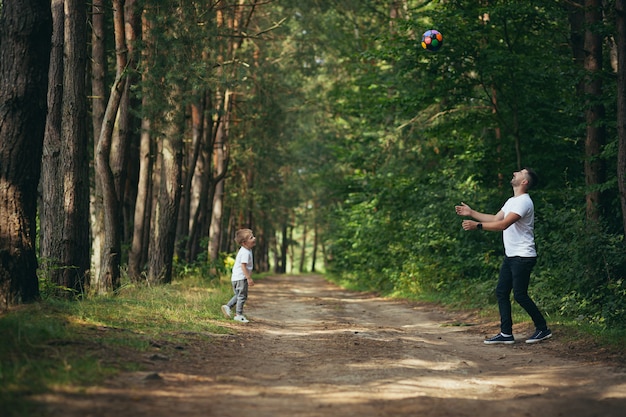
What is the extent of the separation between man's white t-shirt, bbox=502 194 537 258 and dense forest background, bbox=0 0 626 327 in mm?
1863

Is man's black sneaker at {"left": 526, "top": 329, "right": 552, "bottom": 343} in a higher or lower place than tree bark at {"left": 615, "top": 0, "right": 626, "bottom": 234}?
lower

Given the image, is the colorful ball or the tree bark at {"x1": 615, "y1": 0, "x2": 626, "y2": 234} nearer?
the tree bark at {"x1": 615, "y1": 0, "x2": 626, "y2": 234}

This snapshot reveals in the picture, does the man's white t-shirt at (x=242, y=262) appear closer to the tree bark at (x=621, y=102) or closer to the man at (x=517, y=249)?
the man at (x=517, y=249)

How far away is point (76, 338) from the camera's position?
7305mm

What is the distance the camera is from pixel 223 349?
870 centimetres

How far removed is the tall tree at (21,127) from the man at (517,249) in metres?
5.53

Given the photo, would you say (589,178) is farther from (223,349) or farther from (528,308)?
(223,349)

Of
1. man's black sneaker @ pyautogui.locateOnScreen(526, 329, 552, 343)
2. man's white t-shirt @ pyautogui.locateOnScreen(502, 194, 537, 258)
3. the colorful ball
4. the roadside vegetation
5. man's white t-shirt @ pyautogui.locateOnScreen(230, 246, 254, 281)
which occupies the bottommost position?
man's black sneaker @ pyautogui.locateOnScreen(526, 329, 552, 343)

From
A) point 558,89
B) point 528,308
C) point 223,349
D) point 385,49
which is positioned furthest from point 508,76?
point 223,349

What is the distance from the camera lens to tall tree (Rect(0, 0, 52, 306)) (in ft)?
28.3

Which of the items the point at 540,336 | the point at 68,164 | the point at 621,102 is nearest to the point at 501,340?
the point at 540,336

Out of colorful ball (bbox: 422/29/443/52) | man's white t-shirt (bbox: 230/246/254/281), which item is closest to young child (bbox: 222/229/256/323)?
man's white t-shirt (bbox: 230/246/254/281)

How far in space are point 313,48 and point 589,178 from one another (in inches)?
616

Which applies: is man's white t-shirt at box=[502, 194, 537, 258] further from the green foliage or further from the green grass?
the green grass
